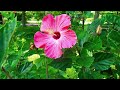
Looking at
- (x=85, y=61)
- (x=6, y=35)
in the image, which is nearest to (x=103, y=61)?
(x=85, y=61)

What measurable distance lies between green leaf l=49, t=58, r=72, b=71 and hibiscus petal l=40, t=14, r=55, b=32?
87mm

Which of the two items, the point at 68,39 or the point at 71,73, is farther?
the point at 71,73

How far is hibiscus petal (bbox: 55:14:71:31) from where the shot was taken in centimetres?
75

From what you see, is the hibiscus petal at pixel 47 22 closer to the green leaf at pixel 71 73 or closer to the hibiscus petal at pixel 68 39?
the hibiscus petal at pixel 68 39

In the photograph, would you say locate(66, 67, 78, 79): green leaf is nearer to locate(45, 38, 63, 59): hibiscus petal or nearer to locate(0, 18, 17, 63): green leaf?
locate(45, 38, 63, 59): hibiscus petal

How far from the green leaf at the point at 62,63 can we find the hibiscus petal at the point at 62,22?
79 mm

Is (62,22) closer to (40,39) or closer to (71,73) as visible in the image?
(40,39)

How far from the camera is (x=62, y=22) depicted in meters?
0.75

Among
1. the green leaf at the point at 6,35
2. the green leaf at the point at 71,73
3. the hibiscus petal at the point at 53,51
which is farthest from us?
the green leaf at the point at 71,73

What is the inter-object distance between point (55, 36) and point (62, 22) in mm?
44

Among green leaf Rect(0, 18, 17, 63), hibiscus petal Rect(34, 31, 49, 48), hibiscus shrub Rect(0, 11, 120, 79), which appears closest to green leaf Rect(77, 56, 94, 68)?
hibiscus shrub Rect(0, 11, 120, 79)

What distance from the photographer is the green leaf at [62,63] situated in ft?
2.49

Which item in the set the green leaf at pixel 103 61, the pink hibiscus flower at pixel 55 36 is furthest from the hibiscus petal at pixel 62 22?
the green leaf at pixel 103 61
